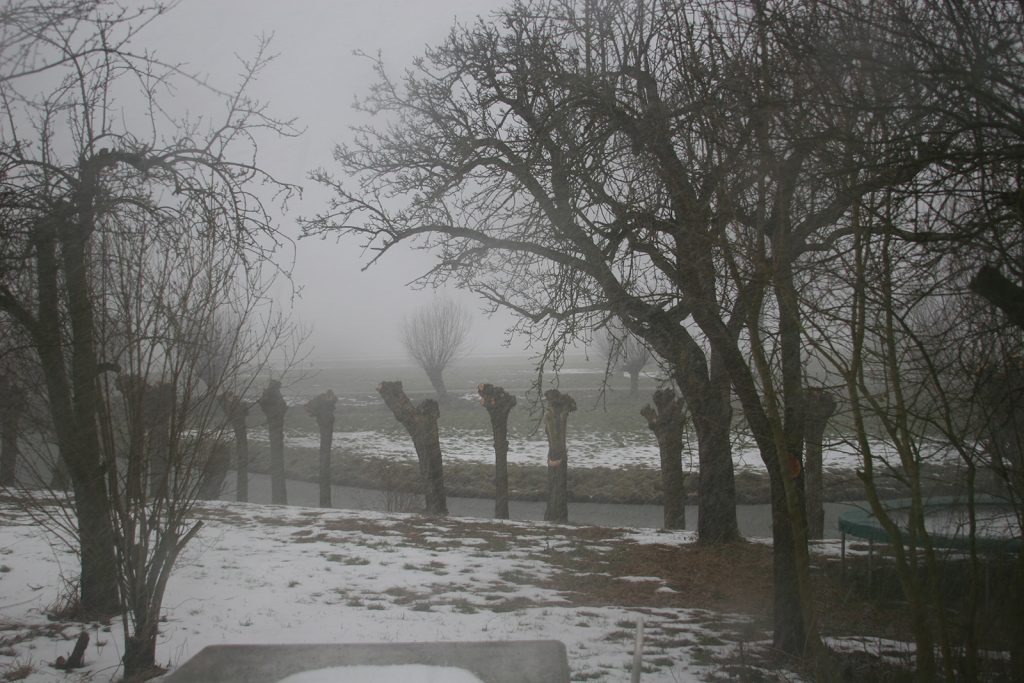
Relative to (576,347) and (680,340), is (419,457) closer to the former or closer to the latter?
(576,347)

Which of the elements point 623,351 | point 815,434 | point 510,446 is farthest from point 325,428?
point 815,434

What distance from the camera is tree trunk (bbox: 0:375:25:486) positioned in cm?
395

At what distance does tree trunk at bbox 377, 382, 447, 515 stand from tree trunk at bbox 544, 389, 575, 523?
1820 millimetres

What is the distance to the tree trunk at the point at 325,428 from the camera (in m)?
11.7

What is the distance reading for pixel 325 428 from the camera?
40.8 feet

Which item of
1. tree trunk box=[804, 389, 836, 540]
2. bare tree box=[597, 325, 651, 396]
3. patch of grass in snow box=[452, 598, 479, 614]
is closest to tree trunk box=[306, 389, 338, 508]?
bare tree box=[597, 325, 651, 396]

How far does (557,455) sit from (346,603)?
770cm

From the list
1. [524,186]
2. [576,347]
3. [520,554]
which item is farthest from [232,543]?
[524,186]

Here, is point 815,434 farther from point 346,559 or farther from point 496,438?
point 496,438

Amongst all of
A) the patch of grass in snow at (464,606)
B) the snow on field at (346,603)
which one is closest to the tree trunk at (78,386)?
the snow on field at (346,603)

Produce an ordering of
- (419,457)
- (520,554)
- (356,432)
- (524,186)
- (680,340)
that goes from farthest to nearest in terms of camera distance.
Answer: (356,432)
(419,457)
(520,554)
(680,340)
(524,186)

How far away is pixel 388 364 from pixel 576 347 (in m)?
7.31

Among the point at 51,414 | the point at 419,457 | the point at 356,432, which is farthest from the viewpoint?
the point at 356,432

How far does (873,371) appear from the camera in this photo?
288cm
